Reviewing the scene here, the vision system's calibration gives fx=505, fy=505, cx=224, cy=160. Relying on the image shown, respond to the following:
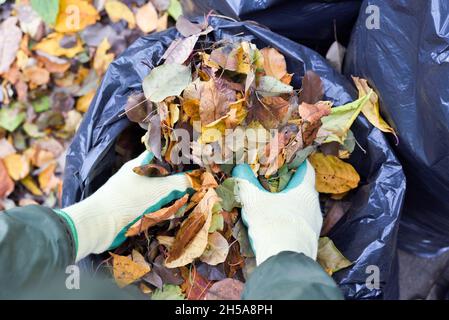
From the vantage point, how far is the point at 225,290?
0.80 metres

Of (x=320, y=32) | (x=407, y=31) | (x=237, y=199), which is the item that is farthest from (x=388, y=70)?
(x=237, y=199)

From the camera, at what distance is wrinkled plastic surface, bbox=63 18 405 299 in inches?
32.4

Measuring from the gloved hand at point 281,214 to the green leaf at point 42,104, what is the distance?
0.58 meters

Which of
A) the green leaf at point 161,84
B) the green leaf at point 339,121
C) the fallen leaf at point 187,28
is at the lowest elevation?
the green leaf at point 339,121

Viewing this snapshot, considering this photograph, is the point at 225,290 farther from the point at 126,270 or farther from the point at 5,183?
the point at 5,183

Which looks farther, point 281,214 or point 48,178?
point 48,178

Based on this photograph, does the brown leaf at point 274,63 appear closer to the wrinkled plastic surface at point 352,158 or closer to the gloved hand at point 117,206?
the wrinkled plastic surface at point 352,158

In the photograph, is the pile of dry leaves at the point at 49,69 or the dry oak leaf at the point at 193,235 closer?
the dry oak leaf at the point at 193,235

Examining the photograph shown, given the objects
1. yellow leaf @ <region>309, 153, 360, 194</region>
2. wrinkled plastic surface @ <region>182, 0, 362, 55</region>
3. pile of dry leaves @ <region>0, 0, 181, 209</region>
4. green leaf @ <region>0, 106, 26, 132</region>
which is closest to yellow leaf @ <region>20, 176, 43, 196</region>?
pile of dry leaves @ <region>0, 0, 181, 209</region>

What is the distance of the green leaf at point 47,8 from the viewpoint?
106 cm

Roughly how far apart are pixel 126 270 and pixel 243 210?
0.22m

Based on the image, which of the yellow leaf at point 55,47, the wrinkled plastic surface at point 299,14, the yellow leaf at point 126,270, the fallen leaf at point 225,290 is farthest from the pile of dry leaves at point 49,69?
the fallen leaf at point 225,290

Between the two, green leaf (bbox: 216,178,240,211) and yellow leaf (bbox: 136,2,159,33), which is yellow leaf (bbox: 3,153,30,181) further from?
green leaf (bbox: 216,178,240,211)

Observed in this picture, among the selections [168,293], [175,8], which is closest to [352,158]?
[168,293]
